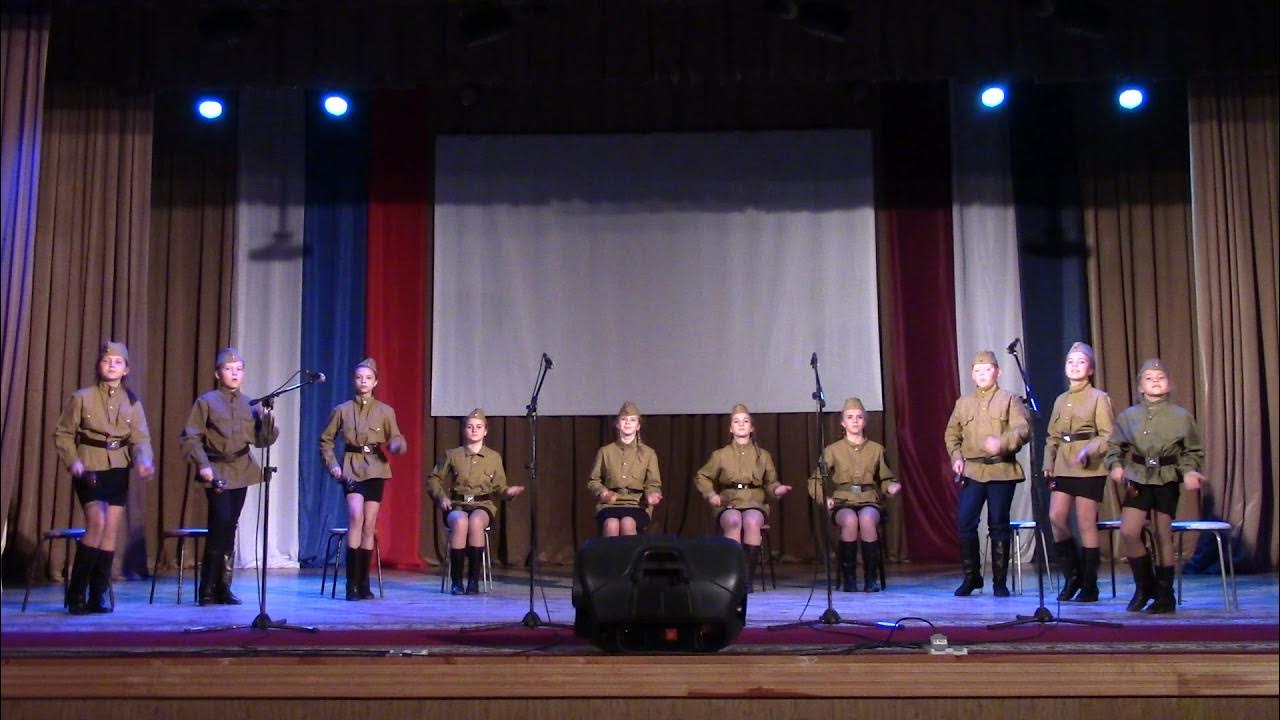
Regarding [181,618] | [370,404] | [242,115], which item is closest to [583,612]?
[181,618]

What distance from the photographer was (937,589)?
7.45 meters

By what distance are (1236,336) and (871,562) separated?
10.2 ft

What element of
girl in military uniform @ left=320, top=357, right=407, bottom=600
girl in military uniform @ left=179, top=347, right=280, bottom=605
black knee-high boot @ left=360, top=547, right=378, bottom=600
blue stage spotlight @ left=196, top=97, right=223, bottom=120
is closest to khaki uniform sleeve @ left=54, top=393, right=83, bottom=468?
girl in military uniform @ left=179, top=347, right=280, bottom=605

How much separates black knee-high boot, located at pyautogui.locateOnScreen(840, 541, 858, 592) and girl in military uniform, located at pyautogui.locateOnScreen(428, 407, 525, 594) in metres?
2.01

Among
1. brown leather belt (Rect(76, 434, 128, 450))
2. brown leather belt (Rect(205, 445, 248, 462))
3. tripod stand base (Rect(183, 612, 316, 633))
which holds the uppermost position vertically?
brown leather belt (Rect(76, 434, 128, 450))

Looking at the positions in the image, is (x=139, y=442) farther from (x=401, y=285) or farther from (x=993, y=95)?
(x=993, y=95)

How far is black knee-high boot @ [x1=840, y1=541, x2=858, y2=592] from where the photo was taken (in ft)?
24.3

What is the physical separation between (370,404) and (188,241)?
2972 mm

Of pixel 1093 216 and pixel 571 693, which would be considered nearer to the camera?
pixel 571 693

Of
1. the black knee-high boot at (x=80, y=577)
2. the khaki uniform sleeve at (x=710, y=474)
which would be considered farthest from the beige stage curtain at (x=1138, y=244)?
the black knee-high boot at (x=80, y=577)

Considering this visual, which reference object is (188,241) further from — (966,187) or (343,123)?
(966,187)

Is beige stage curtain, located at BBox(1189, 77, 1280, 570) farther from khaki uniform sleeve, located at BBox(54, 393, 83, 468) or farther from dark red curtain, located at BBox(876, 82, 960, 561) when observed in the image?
khaki uniform sleeve, located at BBox(54, 393, 83, 468)

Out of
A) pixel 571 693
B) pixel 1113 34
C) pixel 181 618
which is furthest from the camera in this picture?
pixel 1113 34

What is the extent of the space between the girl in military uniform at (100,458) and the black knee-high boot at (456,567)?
192 cm
